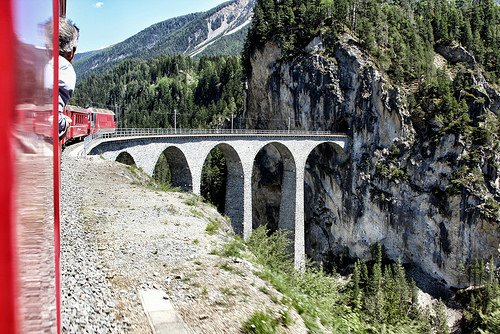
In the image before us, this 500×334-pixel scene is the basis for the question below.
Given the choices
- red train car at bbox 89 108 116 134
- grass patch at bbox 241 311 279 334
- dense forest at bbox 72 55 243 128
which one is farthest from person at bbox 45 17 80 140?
dense forest at bbox 72 55 243 128

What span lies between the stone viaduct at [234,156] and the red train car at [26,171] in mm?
19572

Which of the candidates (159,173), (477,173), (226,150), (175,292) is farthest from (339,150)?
(175,292)

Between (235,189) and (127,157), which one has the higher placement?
(127,157)

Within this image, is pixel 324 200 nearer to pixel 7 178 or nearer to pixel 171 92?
pixel 7 178

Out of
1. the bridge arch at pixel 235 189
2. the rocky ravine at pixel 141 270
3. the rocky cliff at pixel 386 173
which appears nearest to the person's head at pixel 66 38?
the rocky ravine at pixel 141 270

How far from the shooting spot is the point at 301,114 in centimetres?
5150

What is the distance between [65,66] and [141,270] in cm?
553

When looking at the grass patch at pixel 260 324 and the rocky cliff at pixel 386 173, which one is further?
the rocky cliff at pixel 386 173

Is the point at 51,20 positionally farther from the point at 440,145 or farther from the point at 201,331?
the point at 440,145

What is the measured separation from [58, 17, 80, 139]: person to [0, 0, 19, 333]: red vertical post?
1.42m

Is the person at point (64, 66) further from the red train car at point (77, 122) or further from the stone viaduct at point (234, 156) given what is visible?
the stone viaduct at point (234, 156)

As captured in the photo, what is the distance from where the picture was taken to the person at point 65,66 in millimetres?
2213

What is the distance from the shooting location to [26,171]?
3.07 ft

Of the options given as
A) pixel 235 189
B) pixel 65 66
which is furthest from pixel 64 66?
pixel 235 189
